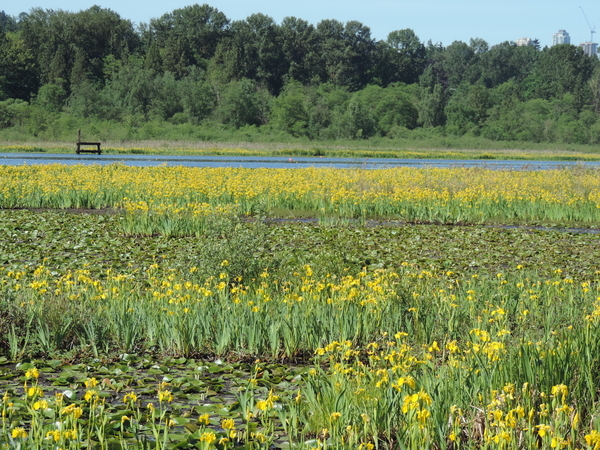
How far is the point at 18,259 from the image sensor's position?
12.0 metres

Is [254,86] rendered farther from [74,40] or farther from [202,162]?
[202,162]

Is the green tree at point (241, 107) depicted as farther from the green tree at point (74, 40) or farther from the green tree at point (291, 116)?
the green tree at point (74, 40)

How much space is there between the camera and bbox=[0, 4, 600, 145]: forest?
85.4 metres

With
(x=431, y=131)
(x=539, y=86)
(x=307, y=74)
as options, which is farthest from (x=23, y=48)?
(x=539, y=86)

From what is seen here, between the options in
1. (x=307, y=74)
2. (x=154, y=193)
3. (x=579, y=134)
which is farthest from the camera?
(x=307, y=74)

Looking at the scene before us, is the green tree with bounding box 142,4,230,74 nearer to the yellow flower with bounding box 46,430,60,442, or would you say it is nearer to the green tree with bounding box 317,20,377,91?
the green tree with bounding box 317,20,377,91

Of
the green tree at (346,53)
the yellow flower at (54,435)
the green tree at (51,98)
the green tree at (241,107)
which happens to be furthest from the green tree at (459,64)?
the yellow flower at (54,435)

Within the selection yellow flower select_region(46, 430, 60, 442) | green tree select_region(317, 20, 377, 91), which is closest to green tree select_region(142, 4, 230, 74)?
green tree select_region(317, 20, 377, 91)

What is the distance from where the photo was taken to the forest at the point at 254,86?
280ft

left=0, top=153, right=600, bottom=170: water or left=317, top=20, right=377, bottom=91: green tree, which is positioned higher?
left=317, top=20, right=377, bottom=91: green tree

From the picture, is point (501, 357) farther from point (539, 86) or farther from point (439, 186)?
point (539, 86)

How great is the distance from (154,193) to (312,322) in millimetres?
13660

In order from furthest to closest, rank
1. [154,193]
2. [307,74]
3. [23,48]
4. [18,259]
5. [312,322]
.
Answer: [307,74], [23,48], [154,193], [18,259], [312,322]

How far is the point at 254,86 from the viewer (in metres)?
110
